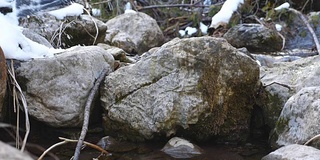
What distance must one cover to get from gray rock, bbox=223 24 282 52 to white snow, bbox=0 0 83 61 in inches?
185

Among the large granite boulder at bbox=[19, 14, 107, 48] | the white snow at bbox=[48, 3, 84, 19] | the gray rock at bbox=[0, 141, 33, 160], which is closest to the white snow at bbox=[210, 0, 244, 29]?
the large granite boulder at bbox=[19, 14, 107, 48]

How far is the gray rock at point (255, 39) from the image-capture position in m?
7.77

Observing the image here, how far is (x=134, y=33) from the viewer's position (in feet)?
26.3

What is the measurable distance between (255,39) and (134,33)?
2.19m

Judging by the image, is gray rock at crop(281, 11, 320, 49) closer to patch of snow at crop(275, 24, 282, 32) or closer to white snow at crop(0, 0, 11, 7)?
patch of snow at crop(275, 24, 282, 32)

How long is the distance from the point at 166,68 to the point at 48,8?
122 centimetres

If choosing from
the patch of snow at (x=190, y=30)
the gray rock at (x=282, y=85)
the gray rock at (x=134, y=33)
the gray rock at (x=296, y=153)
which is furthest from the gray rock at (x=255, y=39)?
the gray rock at (x=296, y=153)

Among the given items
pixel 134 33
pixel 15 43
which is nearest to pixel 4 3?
pixel 15 43

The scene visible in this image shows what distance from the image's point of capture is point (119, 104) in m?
3.55

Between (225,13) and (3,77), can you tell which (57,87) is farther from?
(225,13)

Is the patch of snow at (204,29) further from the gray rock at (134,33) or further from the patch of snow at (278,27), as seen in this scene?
the patch of snow at (278,27)

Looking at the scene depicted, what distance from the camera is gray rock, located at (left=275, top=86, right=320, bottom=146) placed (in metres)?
3.19

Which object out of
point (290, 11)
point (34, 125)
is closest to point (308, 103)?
point (34, 125)

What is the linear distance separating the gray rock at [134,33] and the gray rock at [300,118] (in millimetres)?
4421
